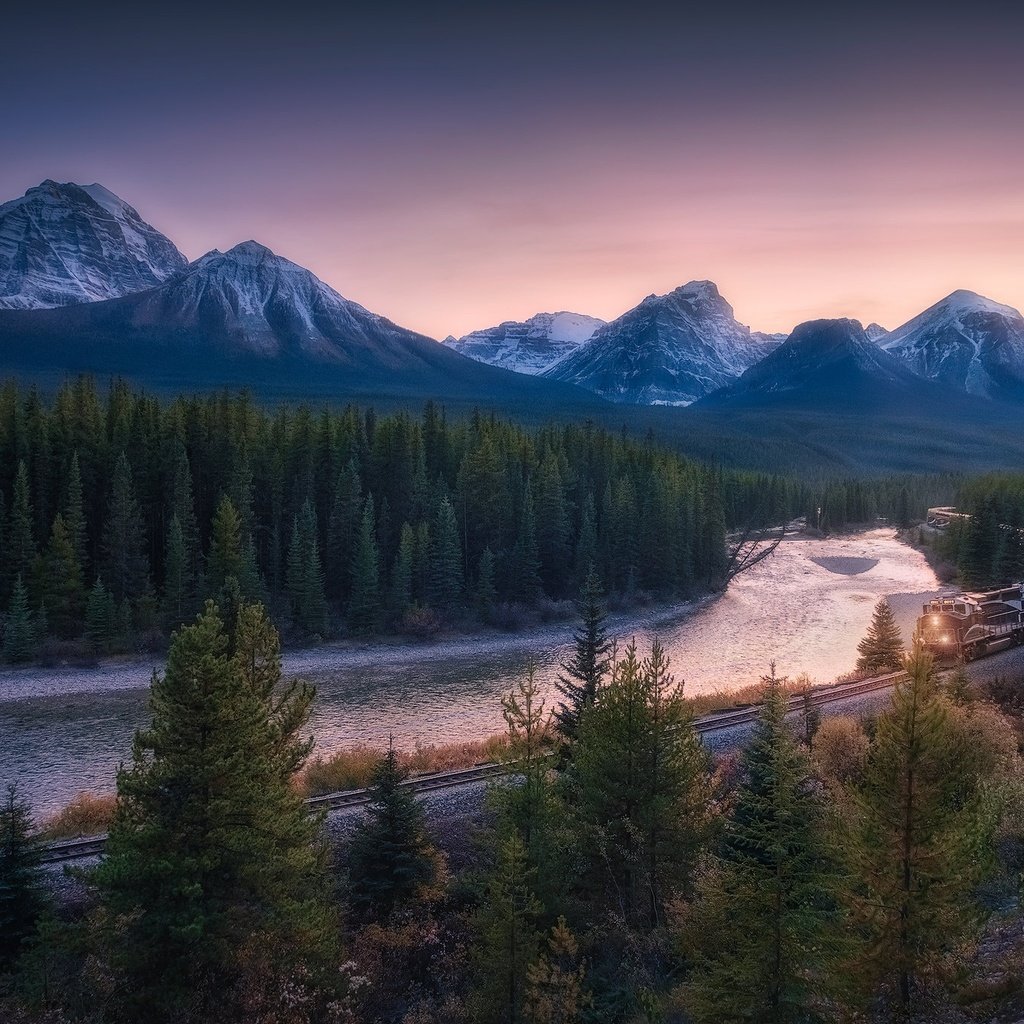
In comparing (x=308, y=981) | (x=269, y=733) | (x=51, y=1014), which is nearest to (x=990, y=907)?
(x=308, y=981)

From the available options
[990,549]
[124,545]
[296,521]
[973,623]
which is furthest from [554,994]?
[990,549]

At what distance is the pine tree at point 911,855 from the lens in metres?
11.4

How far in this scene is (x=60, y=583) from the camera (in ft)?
181

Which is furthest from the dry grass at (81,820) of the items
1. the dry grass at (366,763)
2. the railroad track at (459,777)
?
the dry grass at (366,763)

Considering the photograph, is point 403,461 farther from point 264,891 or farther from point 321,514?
point 264,891

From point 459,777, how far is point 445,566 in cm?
3903

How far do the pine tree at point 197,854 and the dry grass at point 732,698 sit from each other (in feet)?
85.4

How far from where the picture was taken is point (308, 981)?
1556cm

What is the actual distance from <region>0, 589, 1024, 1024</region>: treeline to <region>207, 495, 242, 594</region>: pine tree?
39773 millimetres

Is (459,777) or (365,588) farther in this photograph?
(365,588)

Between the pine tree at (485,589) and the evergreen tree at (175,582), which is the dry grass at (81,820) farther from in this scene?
the pine tree at (485,589)

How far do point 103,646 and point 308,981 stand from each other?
1794 inches

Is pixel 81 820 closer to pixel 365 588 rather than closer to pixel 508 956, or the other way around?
pixel 508 956

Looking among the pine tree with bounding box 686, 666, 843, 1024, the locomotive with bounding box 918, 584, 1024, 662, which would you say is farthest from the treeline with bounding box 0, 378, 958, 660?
the pine tree with bounding box 686, 666, 843, 1024
